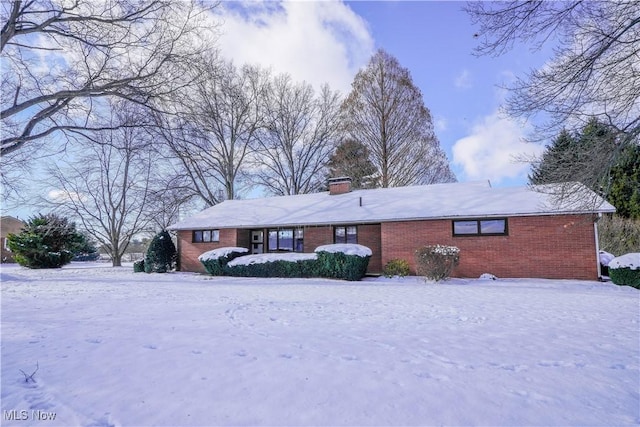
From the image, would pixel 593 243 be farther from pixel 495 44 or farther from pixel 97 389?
pixel 97 389

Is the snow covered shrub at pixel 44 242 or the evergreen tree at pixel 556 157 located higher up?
the evergreen tree at pixel 556 157

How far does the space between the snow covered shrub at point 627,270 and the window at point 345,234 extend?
9936 millimetres

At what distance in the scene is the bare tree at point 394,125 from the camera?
75.7 feet

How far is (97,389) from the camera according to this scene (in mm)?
3154

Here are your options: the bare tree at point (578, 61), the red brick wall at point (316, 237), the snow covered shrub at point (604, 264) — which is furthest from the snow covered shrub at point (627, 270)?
the red brick wall at point (316, 237)

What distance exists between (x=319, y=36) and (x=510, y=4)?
7.17 m

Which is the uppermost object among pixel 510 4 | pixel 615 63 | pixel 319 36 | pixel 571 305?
pixel 319 36

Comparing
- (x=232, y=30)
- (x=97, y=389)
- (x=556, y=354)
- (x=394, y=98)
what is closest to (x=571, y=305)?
(x=556, y=354)

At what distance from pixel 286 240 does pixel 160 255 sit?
7218mm

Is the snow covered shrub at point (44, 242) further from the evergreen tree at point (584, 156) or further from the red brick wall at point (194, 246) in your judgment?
the evergreen tree at point (584, 156)

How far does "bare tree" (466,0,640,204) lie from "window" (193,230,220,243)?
16.7 meters

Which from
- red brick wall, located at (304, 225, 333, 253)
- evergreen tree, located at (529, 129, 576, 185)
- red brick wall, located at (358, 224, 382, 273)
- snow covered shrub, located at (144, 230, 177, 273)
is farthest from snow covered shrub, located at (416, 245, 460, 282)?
snow covered shrub, located at (144, 230, 177, 273)

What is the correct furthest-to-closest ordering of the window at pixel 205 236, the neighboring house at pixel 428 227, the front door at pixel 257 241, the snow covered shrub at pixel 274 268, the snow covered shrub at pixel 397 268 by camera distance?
the front door at pixel 257 241 → the window at pixel 205 236 → the snow covered shrub at pixel 274 268 → the snow covered shrub at pixel 397 268 → the neighboring house at pixel 428 227

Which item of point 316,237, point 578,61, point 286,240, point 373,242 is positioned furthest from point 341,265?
point 578,61
